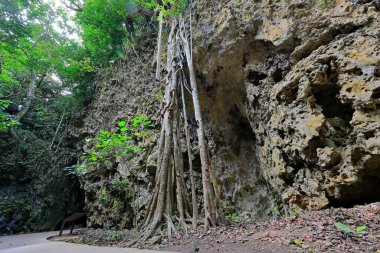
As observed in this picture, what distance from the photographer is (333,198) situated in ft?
11.8

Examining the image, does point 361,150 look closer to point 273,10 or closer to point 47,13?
point 273,10

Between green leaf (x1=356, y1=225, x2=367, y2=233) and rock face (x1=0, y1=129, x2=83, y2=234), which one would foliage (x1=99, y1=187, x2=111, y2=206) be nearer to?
rock face (x1=0, y1=129, x2=83, y2=234)

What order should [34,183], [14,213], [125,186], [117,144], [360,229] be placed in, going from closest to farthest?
1. [360,229]
2. [117,144]
3. [125,186]
4. [14,213]
5. [34,183]

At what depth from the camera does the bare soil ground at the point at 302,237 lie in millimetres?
2197

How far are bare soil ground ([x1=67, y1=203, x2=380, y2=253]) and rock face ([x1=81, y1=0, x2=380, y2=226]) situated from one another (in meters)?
0.82

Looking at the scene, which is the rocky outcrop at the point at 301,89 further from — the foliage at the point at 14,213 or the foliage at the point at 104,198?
the foliage at the point at 14,213

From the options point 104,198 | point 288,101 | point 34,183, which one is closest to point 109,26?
point 104,198

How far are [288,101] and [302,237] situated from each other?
104 inches

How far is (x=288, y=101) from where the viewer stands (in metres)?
4.39

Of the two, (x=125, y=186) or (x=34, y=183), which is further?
(x=34, y=183)

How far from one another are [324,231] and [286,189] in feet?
6.17

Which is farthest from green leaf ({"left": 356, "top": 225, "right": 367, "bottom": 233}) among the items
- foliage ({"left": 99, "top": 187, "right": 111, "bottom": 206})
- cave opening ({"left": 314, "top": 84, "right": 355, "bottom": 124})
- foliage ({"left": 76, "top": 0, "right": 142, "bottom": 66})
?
foliage ({"left": 76, "top": 0, "right": 142, "bottom": 66})

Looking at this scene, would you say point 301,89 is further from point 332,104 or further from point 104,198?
point 104,198

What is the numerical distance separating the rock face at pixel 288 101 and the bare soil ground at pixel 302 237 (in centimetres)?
82
